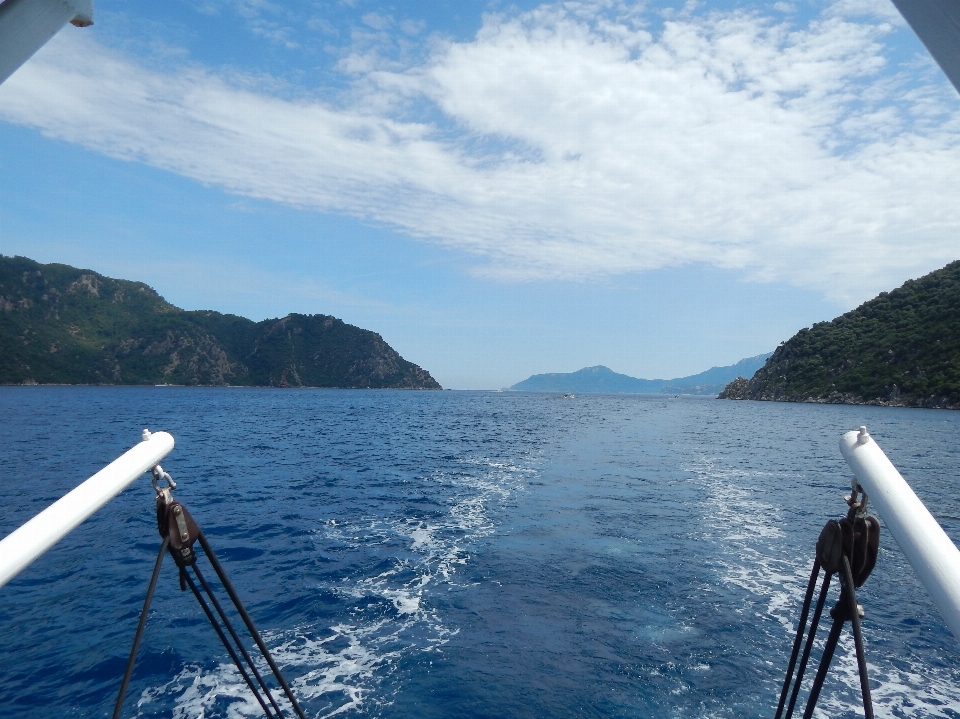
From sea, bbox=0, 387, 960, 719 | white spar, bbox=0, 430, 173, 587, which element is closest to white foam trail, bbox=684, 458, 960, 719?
sea, bbox=0, 387, 960, 719

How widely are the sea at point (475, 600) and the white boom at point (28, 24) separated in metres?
11.3

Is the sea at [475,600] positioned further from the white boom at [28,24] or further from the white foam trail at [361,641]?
the white boom at [28,24]

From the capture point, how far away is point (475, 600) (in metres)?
15.8

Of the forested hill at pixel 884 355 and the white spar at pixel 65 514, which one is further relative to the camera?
the forested hill at pixel 884 355

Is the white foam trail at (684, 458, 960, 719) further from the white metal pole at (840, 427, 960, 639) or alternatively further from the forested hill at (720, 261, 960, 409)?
the forested hill at (720, 261, 960, 409)

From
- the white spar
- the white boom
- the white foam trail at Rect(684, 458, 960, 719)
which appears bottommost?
the white foam trail at Rect(684, 458, 960, 719)

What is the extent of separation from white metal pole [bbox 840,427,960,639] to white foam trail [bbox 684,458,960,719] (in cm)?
1081

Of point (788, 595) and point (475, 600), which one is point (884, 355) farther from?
point (475, 600)

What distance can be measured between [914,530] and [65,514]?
4.23 m

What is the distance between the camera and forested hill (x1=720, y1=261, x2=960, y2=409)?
118 meters

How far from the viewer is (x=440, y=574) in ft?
59.1

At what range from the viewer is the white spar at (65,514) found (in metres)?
2.68

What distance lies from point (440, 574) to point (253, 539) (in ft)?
27.9

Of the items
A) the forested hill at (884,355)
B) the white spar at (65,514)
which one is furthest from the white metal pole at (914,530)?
the forested hill at (884,355)
